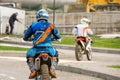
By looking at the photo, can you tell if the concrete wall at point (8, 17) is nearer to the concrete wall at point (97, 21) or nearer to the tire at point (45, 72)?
the concrete wall at point (97, 21)

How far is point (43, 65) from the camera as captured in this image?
10.4 m

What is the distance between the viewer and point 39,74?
1052cm

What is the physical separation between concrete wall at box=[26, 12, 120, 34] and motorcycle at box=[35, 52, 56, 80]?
40.2m

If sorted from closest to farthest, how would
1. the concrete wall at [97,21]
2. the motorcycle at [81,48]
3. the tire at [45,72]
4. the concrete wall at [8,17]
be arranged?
the tire at [45,72] → the motorcycle at [81,48] → the concrete wall at [8,17] → the concrete wall at [97,21]

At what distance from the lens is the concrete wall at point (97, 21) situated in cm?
5057

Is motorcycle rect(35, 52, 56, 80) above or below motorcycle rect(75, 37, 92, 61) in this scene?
below

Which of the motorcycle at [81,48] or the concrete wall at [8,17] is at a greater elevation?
the concrete wall at [8,17]

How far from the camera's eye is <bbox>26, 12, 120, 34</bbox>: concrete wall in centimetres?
5057

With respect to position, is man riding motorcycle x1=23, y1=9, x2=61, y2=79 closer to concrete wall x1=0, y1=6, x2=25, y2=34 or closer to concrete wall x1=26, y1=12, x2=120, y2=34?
concrete wall x1=0, y1=6, x2=25, y2=34

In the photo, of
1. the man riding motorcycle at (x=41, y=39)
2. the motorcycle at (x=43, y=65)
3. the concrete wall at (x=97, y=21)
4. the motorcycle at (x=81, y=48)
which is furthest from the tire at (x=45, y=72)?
the concrete wall at (x=97, y=21)

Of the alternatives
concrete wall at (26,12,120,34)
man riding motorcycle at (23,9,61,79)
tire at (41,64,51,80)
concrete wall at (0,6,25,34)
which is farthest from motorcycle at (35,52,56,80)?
concrete wall at (26,12,120,34)

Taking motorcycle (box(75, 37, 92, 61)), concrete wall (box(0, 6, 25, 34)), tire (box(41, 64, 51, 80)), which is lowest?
tire (box(41, 64, 51, 80))

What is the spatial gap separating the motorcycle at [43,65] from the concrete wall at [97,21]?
4018cm

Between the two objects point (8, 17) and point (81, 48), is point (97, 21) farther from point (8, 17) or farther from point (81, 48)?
point (81, 48)
